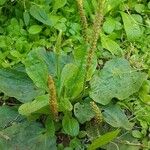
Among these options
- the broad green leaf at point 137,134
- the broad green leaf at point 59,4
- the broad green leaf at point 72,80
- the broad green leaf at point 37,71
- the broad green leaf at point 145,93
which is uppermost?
the broad green leaf at point 59,4

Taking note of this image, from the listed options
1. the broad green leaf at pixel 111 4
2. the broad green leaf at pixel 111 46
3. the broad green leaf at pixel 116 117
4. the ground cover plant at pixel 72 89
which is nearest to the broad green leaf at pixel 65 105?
the ground cover plant at pixel 72 89

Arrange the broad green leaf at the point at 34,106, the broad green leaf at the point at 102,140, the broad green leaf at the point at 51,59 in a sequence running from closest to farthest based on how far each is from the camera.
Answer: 1. the broad green leaf at the point at 102,140
2. the broad green leaf at the point at 34,106
3. the broad green leaf at the point at 51,59

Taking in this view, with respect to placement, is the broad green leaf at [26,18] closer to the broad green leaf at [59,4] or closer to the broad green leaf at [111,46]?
the broad green leaf at [59,4]

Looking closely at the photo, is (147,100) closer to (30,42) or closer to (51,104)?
(51,104)

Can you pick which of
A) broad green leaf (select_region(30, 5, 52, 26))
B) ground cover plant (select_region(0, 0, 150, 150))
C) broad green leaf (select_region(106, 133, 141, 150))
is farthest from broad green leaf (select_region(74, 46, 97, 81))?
broad green leaf (select_region(30, 5, 52, 26))

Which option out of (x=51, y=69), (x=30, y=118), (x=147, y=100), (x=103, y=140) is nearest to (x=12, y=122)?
(x=30, y=118)

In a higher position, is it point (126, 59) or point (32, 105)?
point (32, 105)

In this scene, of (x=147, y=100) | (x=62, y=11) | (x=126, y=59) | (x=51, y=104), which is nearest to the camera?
(x=51, y=104)

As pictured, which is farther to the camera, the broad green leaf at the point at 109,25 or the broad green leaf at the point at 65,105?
the broad green leaf at the point at 109,25
